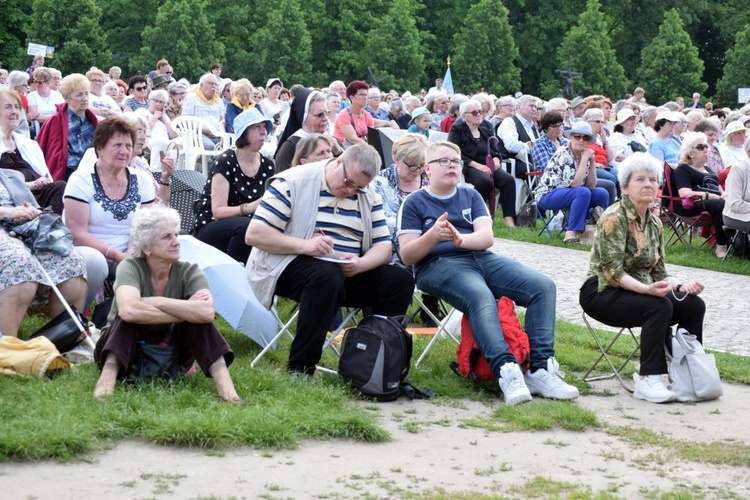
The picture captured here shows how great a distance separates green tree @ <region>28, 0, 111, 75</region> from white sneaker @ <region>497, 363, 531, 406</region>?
100 ft

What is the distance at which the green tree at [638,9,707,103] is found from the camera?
4241cm

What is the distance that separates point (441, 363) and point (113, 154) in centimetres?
254

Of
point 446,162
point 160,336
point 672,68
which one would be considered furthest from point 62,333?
point 672,68

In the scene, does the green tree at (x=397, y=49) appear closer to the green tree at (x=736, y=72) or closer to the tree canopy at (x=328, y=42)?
the tree canopy at (x=328, y=42)

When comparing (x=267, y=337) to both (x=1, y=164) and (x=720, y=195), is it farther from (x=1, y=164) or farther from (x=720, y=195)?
(x=720, y=195)

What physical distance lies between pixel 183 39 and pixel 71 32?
12.1 ft

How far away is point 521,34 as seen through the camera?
50.7m

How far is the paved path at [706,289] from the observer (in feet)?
28.7

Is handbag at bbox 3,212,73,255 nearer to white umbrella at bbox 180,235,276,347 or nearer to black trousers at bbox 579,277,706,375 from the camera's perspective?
white umbrella at bbox 180,235,276,347

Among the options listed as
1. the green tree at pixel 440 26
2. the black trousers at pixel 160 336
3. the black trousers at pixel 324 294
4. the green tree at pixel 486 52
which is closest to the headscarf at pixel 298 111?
the black trousers at pixel 324 294

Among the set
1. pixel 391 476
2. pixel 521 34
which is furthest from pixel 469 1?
pixel 391 476

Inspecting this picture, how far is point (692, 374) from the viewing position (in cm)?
670

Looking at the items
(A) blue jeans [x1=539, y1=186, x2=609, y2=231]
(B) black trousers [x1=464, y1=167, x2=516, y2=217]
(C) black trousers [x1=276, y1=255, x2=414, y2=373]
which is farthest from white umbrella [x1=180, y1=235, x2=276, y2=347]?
(B) black trousers [x1=464, y1=167, x2=516, y2=217]

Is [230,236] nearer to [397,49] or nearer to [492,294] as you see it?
Answer: [492,294]
